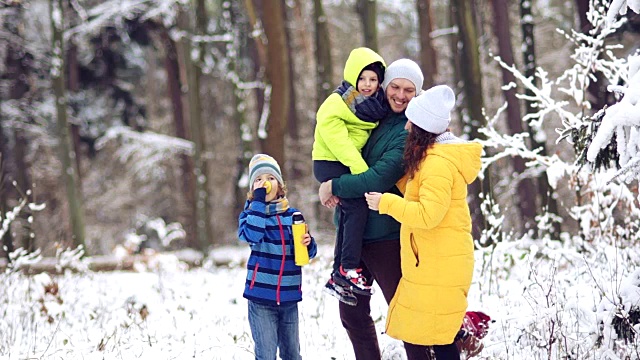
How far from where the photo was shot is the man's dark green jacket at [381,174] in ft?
13.4

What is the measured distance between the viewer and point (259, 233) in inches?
169

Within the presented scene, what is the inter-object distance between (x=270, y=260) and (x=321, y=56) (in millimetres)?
12856

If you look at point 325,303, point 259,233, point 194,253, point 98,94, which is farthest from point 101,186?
point 259,233

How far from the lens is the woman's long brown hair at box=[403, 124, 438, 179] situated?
3922mm

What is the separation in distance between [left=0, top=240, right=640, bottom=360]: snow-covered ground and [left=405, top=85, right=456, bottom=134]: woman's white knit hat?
1.44m

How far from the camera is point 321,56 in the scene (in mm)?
16766

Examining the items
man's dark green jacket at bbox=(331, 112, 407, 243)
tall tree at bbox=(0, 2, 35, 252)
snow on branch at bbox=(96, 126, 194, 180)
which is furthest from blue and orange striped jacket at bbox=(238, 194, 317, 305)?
tall tree at bbox=(0, 2, 35, 252)

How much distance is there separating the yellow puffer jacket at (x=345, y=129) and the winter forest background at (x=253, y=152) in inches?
50.0

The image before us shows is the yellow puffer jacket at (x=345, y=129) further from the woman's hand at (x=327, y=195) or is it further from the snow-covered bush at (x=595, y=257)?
the snow-covered bush at (x=595, y=257)

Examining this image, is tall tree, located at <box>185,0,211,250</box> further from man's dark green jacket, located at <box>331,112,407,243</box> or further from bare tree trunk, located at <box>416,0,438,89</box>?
man's dark green jacket, located at <box>331,112,407,243</box>

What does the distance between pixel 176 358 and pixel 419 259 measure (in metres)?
2.19

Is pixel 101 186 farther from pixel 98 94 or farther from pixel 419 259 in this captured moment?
pixel 419 259

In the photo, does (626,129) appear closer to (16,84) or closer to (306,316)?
(306,316)

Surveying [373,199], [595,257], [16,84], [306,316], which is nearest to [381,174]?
[373,199]
